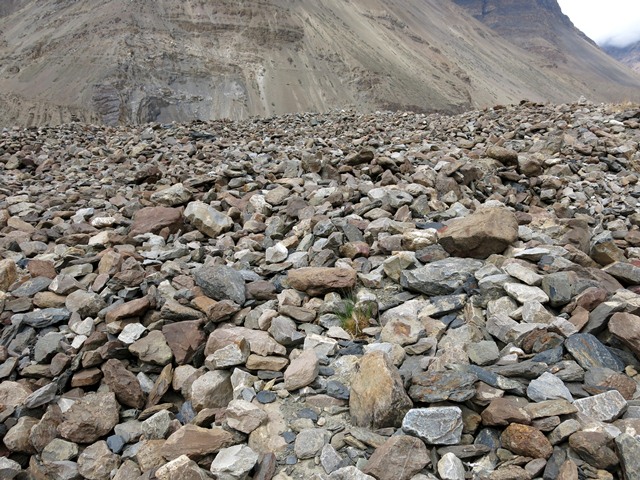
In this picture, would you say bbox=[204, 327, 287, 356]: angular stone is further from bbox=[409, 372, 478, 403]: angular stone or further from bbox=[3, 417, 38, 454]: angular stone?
bbox=[3, 417, 38, 454]: angular stone

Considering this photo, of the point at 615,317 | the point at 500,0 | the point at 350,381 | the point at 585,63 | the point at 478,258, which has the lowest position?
the point at 350,381

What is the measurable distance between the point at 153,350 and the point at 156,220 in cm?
220

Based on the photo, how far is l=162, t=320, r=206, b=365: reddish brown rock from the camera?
280cm

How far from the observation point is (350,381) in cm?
243

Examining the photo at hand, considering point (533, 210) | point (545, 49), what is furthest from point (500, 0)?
point (533, 210)

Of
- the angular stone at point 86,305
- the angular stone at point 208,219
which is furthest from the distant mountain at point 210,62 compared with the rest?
the angular stone at point 86,305

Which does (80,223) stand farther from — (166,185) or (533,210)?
(533,210)

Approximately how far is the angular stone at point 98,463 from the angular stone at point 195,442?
337 mm

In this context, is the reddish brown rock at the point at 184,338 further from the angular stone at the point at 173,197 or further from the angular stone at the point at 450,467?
the angular stone at the point at 173,197

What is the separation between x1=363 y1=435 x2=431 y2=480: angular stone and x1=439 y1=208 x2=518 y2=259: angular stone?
6.23 ft

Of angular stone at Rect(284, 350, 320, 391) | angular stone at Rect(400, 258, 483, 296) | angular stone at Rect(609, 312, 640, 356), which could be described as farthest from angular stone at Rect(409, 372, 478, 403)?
angular stone at Rect(400, 258, 483, 296)

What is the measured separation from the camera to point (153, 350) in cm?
283

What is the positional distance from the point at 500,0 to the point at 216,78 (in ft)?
359

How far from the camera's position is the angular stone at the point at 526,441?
180 centimetres
